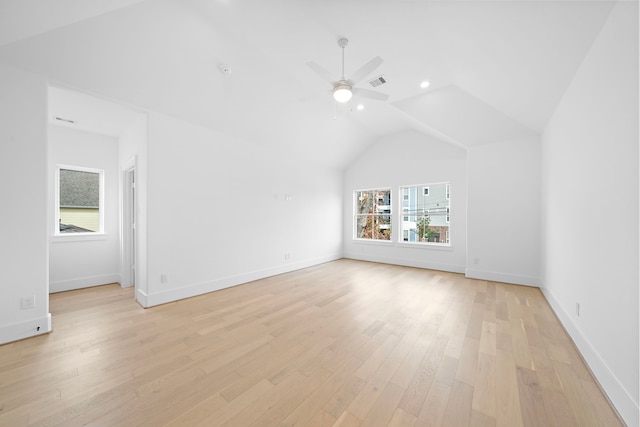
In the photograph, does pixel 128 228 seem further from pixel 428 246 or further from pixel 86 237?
pixel 428 246

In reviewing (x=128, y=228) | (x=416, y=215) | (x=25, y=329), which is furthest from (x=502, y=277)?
(x=128, y=228)

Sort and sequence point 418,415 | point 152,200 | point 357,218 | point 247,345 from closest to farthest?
point 418,415
point 247,345
point 152,200
point 357,218

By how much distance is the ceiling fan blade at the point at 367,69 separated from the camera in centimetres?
218

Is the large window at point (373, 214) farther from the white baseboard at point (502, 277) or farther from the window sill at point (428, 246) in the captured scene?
the white baseboard at point (502, 277)

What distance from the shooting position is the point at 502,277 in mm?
4449

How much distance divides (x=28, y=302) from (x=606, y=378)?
5.10 meters

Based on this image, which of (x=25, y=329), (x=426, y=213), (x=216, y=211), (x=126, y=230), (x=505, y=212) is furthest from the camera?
(x=426, y=213)

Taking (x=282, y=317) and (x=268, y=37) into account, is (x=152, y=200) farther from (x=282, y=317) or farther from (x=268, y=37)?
(x=268, y=37)

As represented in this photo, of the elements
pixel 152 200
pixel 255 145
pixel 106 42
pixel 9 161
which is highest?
pixel 106 42

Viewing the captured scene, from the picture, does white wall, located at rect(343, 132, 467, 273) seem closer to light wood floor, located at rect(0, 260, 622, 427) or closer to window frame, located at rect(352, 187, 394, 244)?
window frame, located at rect(352, 187, 394, 244)

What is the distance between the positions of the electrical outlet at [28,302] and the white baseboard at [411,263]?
5.95 meters

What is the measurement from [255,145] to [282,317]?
3241 mm

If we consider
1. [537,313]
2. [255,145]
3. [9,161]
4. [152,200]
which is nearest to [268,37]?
[255,145]

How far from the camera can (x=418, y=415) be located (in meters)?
1.50
